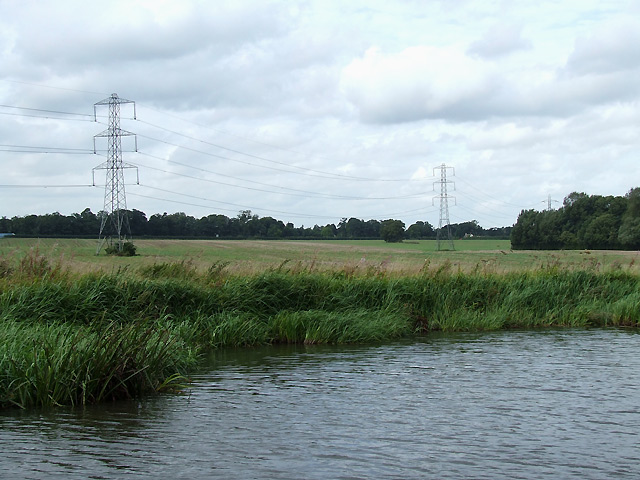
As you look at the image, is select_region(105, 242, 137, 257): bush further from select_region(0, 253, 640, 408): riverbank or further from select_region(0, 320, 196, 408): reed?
select_region(0, 320, 196, 408): reed

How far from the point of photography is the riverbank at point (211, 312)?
10.5m

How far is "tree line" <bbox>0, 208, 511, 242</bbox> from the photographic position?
107 meters

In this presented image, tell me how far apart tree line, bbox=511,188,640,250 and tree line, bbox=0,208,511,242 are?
92.8ft

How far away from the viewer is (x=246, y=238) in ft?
431

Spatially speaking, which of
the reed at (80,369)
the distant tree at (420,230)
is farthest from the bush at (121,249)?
the distant tree at (420,230)

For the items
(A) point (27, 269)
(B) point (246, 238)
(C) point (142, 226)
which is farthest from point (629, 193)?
(A) point (27, 269)

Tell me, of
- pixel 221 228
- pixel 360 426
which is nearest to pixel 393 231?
pixel 221 228

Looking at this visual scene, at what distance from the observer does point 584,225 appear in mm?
111938

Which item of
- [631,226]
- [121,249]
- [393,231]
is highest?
[393,231]

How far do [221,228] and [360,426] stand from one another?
125m

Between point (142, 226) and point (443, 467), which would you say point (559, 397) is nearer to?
point (443, 467)

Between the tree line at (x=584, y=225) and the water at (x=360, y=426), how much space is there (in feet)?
314

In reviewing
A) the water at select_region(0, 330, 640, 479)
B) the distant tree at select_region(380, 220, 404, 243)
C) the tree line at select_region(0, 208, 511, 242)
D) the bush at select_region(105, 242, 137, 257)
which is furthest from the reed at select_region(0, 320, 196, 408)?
the distant tree at select_region(380, 220, 404, 243)

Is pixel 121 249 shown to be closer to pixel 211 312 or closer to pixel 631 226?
pixel 211 312
